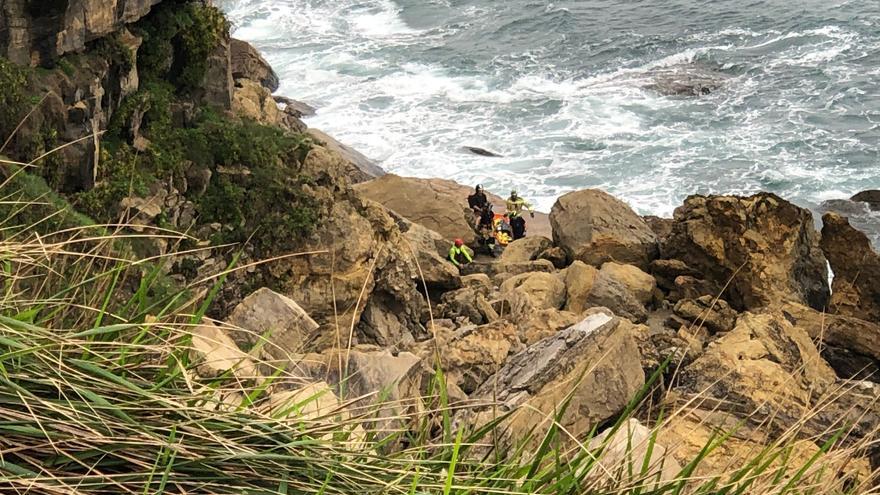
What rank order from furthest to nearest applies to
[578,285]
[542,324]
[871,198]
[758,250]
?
[871,198] → [758,250] → [578,285] → [542,324]

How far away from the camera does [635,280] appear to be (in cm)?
1895

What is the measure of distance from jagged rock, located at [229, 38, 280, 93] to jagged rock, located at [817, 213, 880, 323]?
17348mm

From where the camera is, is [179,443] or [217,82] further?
[217,82]

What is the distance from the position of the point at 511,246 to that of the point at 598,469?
62.2ft

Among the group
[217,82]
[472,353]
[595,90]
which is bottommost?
[595,90]

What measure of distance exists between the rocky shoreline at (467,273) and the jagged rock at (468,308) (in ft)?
0.13

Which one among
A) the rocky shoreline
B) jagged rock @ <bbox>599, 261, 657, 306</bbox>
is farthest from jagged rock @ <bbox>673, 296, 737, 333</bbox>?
jagged rock @ <bbox>599, 261, 657, 306</bbox>

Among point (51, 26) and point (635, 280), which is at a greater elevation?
point (51, 26)

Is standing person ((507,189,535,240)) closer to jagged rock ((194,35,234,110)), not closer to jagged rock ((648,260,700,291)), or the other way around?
jagged rock ((648,260,700,291))

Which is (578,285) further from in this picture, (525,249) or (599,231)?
(525,249)

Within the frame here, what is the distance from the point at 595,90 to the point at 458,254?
59.8 ft

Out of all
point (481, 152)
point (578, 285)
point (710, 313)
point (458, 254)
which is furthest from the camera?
point (481, 152)

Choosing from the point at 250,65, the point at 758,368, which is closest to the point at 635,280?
the point at 758,368

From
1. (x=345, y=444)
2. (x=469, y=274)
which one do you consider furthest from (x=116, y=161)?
(x=345, y=444)
